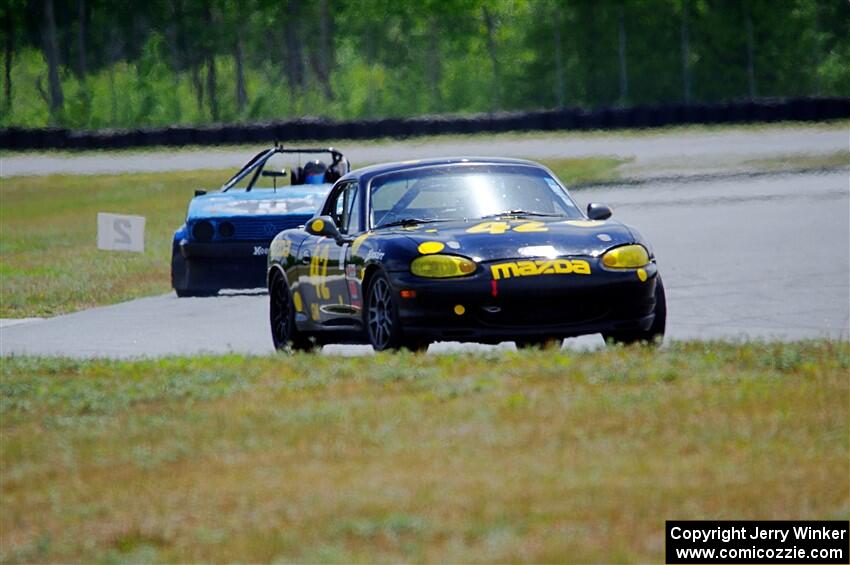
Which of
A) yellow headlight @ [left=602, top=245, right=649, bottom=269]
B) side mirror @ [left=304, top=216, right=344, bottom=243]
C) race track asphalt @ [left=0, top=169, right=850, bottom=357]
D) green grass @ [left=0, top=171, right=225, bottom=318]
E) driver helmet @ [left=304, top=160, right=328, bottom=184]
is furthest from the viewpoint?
green grass @ [left=0, top=171, right=225, bottom=318]

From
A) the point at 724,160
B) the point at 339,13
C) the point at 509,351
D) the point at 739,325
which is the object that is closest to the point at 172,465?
Answer: the point at 509,351

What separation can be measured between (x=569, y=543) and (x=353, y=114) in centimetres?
7265

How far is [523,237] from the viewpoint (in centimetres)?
1025

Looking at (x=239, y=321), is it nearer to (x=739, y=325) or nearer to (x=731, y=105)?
(x=739, y=325)

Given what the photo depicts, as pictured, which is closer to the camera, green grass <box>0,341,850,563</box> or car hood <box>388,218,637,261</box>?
green grass <box>0,341,850,563</box>

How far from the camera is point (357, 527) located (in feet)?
18.3

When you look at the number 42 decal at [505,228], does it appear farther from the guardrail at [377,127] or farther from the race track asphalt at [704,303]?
the guardrail at [377,127]

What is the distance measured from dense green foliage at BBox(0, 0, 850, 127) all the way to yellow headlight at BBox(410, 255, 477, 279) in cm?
5891

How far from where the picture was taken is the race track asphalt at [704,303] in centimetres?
1286

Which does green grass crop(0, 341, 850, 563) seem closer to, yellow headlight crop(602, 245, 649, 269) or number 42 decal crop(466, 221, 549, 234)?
yellow headlight crop(602, 245, 649, 269)

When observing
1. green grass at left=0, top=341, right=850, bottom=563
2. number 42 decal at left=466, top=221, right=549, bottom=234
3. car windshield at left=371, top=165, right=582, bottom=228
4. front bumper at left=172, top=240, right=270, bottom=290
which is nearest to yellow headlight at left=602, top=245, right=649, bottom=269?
number 42 decal at left=466, top=221, right=549, bottom=234

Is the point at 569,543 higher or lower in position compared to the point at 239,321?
higher

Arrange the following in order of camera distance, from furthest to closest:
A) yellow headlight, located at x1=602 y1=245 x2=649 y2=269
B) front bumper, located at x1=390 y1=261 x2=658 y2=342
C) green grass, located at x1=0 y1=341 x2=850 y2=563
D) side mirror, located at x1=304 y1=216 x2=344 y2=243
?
side mirror, located at x1=304 y1=216 x2=344 y2=243
yellow headlight, located at x1=602 y1=245 x2=649 y2=269
front bumper, located at x1=390 y1=261 x2=658 y2=342
green grass, located at x1=0 y1=341 x2=850 y2=563

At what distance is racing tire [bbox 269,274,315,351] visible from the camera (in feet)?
38.9
